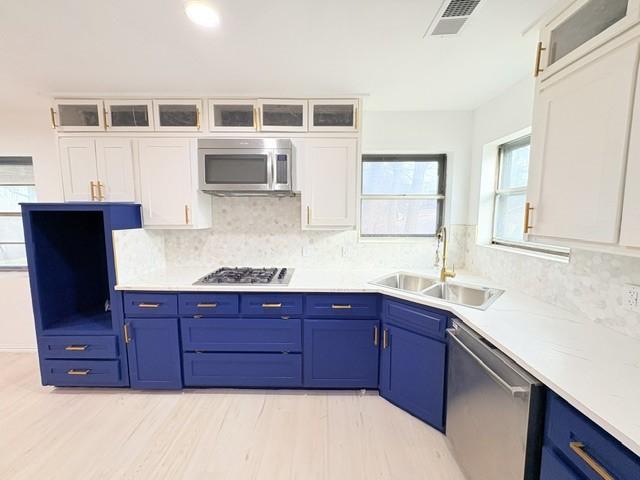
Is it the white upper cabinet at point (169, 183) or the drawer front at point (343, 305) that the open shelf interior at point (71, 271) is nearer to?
the white upper cabinet at point (169, 183)

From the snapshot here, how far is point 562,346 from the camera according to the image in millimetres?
1232

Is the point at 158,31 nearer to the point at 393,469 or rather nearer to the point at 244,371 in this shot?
the point at 244,371

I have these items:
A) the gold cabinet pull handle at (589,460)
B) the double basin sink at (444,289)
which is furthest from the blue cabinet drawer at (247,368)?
the gold cabinet pull handle at (589,460)

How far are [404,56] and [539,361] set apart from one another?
71.1 inches

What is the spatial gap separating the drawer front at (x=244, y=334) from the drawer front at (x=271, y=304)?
6cm

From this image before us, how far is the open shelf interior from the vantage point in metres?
2.19

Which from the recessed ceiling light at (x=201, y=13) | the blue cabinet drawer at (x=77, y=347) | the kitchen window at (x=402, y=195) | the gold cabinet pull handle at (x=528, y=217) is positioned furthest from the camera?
the kitchen window at (x=402, y=195)

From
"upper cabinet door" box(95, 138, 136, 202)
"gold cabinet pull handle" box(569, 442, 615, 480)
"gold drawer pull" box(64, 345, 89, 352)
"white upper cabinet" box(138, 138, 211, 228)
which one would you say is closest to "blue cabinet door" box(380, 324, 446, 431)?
"gold cabinet pull handle" box(569, 442, 615, 480)

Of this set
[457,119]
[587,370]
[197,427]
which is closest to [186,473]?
[197,427]

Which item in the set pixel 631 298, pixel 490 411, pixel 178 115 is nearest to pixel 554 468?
pixel 490 411

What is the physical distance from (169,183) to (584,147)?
2.74 m

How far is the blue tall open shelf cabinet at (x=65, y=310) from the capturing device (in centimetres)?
210

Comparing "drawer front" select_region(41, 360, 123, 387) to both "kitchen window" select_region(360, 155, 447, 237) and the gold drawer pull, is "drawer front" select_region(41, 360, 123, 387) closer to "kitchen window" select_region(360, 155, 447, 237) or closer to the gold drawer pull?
the gold drawer pull

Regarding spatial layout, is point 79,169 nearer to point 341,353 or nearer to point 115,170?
point 115,170
